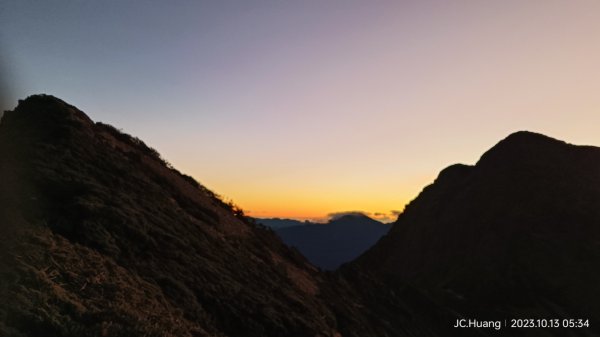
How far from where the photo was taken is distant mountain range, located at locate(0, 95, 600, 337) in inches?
437

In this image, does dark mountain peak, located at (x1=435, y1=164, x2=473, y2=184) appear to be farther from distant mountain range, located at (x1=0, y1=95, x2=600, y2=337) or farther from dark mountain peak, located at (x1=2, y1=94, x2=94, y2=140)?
dark mountain peak, located at (x1=2, y1=94, x2=94, y2=140)

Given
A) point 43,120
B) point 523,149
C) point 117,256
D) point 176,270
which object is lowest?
point 176,270

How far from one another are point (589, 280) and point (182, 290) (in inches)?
2249

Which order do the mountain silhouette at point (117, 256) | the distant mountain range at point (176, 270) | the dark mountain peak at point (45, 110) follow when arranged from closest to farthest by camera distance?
the mountain silhouette at point (117, 256) → the distant mountain range at point (176, 270) → the dark mountain peak at point (45, 110)

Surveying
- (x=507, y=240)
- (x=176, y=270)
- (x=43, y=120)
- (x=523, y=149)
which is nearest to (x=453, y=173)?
(x=523, y=149)

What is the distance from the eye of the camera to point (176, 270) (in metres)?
16.5

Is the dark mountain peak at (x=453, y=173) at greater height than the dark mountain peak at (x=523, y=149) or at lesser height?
lesser

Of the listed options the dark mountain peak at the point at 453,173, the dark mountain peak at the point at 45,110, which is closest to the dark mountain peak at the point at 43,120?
the dark mountain peak at the point at 45,110

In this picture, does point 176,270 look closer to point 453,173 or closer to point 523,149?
point 523,149

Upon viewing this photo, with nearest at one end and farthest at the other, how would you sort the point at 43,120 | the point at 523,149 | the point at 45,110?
1. the point at 43,120
2. the point at 45,110
3. the point at 523,149

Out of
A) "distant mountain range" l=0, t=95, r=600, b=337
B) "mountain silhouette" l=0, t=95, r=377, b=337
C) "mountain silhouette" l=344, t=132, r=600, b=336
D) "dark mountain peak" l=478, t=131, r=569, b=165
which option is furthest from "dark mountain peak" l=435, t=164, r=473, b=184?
"mountain silhouette" l=0, t=95, r=377, b=337

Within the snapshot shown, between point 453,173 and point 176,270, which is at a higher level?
point 453,173

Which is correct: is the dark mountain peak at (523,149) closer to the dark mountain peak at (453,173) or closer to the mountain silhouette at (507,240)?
the mountain silhouette at (507,240)

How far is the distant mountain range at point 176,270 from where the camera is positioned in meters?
11.1
